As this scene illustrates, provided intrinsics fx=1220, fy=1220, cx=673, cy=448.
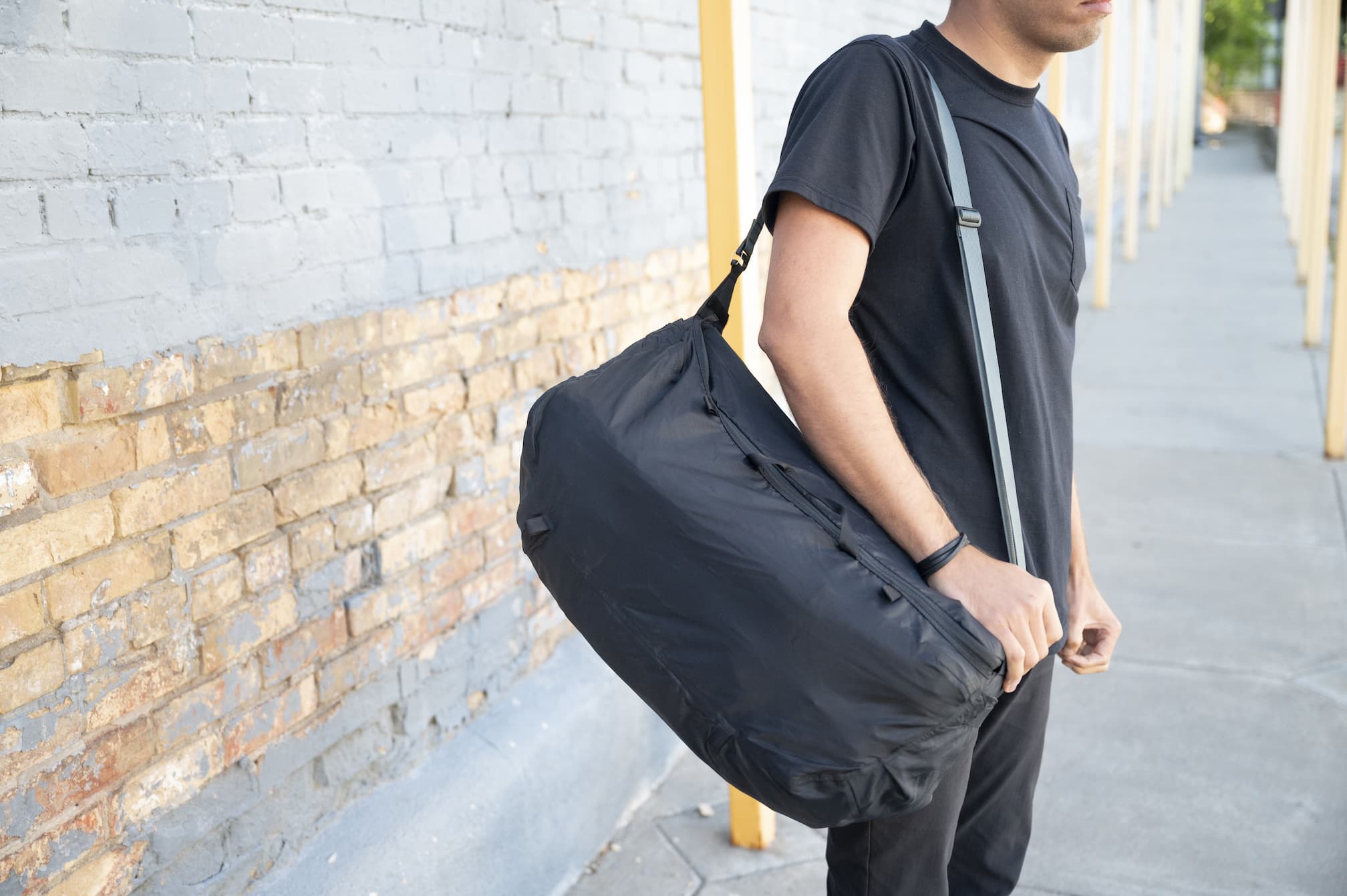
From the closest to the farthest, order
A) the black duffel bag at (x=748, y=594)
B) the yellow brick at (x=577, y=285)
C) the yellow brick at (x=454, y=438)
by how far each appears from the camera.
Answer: the black duffel bag at (x=748, y=594) → the yellow brick at (x=454, y=438) → the yellow brick at (x=577, y=285)

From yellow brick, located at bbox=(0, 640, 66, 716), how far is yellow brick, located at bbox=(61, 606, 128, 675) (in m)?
0.02

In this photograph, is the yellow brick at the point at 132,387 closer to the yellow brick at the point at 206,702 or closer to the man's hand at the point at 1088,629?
the yellow brick at the point at 206,702

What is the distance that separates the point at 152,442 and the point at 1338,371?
5143mm

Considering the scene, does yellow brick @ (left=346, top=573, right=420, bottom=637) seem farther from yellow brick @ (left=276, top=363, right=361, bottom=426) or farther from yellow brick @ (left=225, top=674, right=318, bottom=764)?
yellow brick @ (left=276, top=363, right=361, bottom=426)

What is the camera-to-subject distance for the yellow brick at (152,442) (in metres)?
1.81

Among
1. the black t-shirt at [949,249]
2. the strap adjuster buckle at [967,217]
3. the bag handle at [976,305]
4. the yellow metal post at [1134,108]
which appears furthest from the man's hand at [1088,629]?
the yellow metal post at [1134,108]

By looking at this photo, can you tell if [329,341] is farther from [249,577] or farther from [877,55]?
[877,55]

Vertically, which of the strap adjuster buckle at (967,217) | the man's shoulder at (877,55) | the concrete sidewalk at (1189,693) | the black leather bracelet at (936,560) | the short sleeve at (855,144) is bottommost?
the concrete sidewalk at (1189,693)

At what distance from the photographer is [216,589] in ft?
6.49

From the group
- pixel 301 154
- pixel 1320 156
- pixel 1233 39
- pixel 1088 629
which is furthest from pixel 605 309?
pixel 1233 39

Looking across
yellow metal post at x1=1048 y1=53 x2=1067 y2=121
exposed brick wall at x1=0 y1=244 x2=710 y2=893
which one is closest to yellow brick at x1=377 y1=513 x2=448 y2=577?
exposed brick wall at x1=0 y1=244 x2=710 y2=893

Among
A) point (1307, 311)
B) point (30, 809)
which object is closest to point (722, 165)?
point (30, 809)

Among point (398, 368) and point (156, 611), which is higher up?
point (398, 368)

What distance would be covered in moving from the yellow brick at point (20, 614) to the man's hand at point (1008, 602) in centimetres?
119
